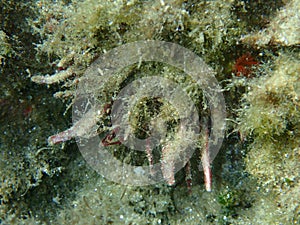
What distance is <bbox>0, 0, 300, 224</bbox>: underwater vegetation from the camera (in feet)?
8.08

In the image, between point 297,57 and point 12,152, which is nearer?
point 297,57

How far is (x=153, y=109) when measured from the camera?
2812mm

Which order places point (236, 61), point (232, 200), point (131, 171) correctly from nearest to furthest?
1. point (236, 61)
2. point (232, 200)
3. point (131, 171)

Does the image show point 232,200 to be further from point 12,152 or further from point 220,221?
point 12,152

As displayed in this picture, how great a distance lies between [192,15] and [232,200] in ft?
6.72

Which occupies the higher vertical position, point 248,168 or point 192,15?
point 192,15

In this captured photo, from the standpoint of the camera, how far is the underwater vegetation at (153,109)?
2463 millimetres

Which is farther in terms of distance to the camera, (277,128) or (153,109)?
(153,109)

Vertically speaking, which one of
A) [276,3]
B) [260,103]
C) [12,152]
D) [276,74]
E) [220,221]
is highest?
[276,3]

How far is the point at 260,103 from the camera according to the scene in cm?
254

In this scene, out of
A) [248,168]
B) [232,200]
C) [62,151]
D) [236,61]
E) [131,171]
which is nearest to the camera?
[236,61]

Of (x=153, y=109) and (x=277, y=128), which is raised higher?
(x=153, y=109)

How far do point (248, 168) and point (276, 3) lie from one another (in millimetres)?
1589

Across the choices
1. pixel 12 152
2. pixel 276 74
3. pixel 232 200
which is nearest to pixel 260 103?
pixel 276 74
